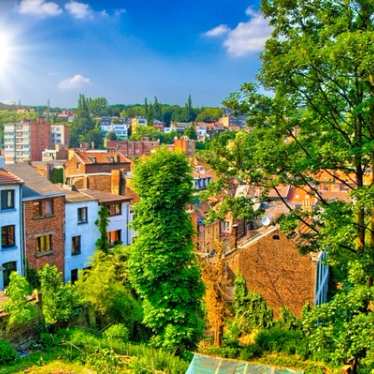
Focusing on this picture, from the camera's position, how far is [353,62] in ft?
37.2

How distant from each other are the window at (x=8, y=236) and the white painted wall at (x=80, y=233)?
14.2ft

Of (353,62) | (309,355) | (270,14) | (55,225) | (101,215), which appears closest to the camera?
(353,62)

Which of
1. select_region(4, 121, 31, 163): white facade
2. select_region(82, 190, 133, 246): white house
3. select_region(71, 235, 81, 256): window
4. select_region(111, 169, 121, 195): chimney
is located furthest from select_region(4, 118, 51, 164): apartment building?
select_region(71, 235, 81, 256): window

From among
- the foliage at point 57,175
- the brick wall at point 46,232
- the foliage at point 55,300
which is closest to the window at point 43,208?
the brick wall at point 46,232

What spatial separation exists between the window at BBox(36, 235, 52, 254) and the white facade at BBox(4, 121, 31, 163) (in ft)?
384

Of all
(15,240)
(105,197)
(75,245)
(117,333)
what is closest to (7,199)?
(15,240)

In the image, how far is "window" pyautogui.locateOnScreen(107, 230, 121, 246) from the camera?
35438 millimetres

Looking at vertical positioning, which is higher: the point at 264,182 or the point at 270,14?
the point at 270,14

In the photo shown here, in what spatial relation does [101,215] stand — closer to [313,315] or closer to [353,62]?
[313,315]

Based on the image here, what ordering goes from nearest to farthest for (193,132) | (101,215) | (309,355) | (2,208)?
(309,355), (2,208), (101,215), (193,132)

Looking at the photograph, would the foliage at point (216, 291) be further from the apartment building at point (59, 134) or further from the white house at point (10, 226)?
the apartment building at point (59, 134)

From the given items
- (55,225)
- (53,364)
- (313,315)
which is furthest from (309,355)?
(55,225)

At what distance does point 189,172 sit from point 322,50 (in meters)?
9.84

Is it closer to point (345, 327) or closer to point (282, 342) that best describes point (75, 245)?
point (282, 342)
